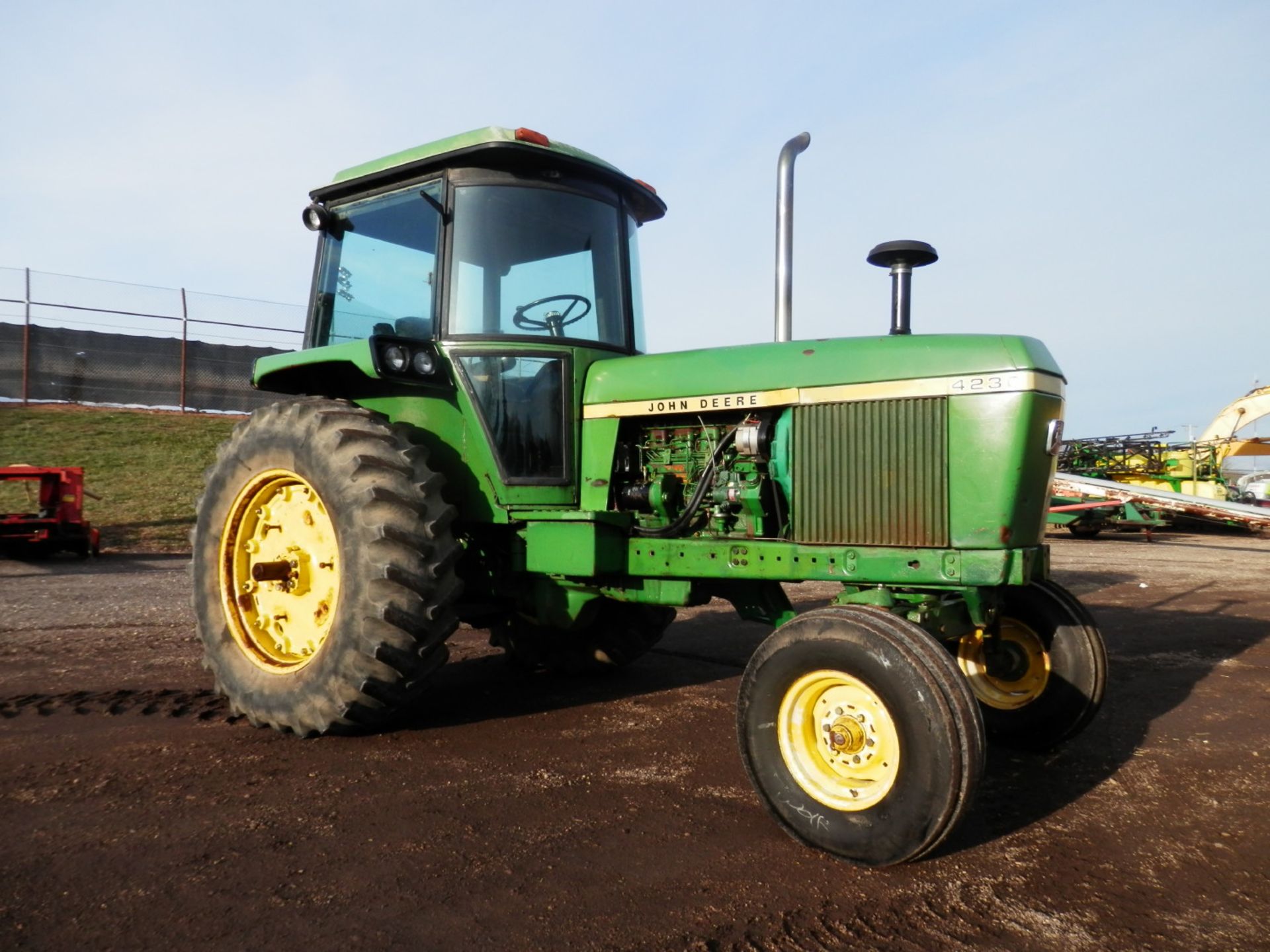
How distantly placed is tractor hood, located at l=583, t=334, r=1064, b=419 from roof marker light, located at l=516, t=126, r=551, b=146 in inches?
39.9

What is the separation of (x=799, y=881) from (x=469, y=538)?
240 cm

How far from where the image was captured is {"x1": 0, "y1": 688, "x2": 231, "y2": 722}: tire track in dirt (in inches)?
169

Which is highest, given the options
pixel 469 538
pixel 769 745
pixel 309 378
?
pixel 309 378

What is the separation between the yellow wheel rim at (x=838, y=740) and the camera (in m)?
2.96

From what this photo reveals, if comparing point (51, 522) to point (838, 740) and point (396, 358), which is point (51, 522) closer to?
point (396, 358)

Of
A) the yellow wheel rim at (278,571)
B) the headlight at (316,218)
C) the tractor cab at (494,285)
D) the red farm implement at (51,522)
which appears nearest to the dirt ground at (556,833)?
the yellow wheel rim at (278,571)

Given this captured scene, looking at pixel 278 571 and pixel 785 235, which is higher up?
pixel 785 235

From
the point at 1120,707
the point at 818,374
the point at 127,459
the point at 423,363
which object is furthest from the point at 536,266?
the point at 127,459

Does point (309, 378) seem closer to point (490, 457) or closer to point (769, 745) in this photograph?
point (490, 457)

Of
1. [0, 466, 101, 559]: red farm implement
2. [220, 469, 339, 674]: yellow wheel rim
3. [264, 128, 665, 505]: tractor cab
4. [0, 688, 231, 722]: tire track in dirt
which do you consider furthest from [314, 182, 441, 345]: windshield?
[0, 466, 101, 559]: red farm implement

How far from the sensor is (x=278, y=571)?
429 centimetres

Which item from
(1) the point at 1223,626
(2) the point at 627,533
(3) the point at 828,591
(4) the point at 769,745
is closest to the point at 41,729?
(2) the point at 627,533

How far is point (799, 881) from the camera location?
8.91ft

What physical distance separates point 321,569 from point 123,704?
120 cm
